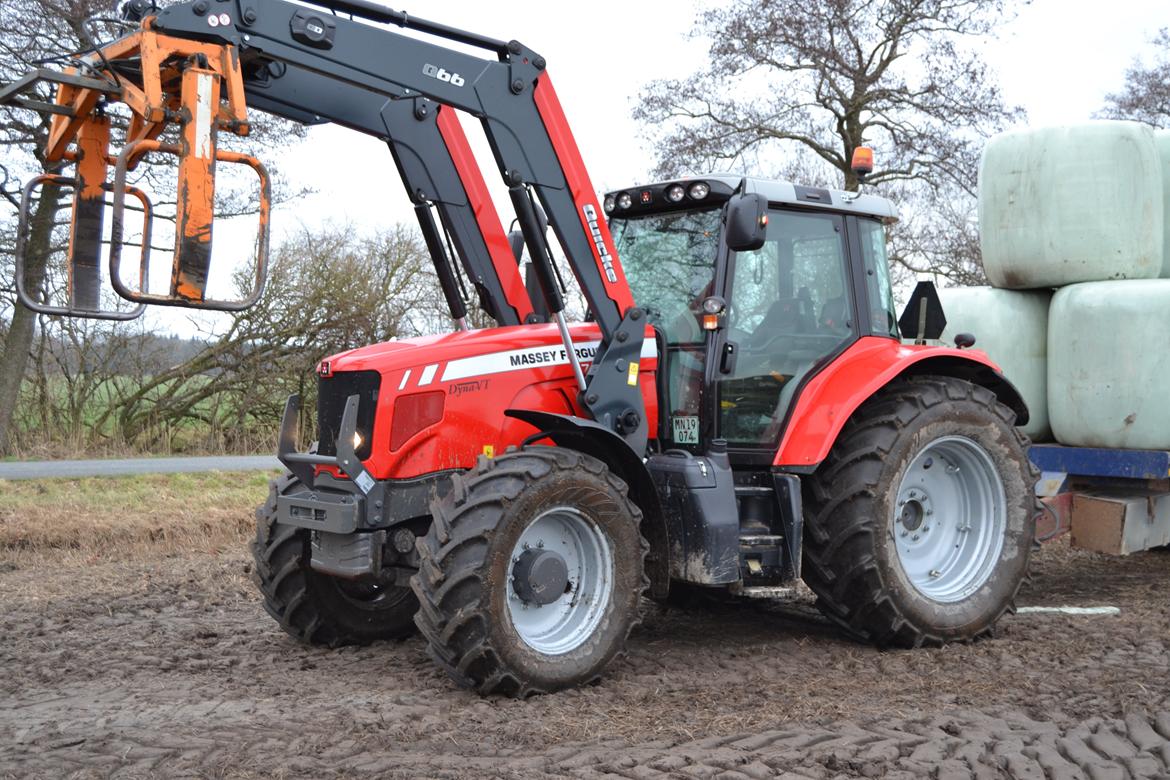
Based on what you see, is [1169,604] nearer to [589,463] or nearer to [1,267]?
[589,463]

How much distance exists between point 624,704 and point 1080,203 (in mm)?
4484

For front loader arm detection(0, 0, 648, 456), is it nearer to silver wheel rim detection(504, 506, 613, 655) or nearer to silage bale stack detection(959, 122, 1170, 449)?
silver wheel rim detection(504, 506, 613, 655)

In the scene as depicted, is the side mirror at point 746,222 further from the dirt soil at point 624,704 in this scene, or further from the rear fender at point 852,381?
the dirt soil at point 624,704

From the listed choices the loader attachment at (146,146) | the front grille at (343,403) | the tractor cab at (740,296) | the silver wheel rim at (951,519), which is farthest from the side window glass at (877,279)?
the loader attachment at (146,146)

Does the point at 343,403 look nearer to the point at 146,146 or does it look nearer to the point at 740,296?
the point at 146,146

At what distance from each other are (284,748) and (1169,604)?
204 inches

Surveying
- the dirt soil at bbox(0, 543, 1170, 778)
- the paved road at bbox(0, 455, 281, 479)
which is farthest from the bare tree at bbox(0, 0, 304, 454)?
the dirt soil at bbox(0, 543, 1170, 778)

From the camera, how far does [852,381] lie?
582 cm

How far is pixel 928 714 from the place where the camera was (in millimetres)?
4625

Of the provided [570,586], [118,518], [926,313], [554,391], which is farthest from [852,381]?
[118,518]

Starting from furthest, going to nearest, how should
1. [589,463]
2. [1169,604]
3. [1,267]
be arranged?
1. [1,267]
2. [1169,604]
3. [589,463]

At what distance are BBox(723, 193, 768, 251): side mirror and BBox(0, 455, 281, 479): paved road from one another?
7787 mm

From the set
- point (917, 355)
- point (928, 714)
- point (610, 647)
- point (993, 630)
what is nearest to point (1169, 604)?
point (993, 630)

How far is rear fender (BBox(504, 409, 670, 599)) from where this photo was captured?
17.2 ft
